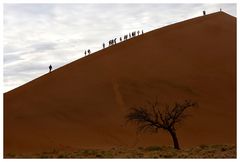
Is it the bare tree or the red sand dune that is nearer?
the bare tree

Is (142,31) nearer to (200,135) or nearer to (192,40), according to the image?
(192,40)

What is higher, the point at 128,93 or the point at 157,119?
the point at 128,93

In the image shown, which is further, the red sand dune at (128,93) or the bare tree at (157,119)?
the red sand dune at (128,93)

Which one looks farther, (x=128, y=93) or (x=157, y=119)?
(x=128, y=93)

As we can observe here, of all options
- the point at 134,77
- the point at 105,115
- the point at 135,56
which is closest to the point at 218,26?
the point at 135,56

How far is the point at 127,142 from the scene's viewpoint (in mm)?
25781

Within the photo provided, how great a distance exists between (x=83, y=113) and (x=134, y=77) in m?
7.26

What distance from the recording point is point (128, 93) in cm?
3275

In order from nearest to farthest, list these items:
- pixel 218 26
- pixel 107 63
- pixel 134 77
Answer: pixel 134 77
pixel 107 63
pixel 218 26

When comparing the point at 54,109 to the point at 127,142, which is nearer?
the point at 127,142

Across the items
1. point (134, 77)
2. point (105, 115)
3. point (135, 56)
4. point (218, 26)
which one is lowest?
point (105, 115)

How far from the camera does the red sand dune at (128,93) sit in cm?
2631

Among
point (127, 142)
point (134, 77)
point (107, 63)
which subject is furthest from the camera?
point (107, 63)

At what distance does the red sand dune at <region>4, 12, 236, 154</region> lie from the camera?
26.3 metres
